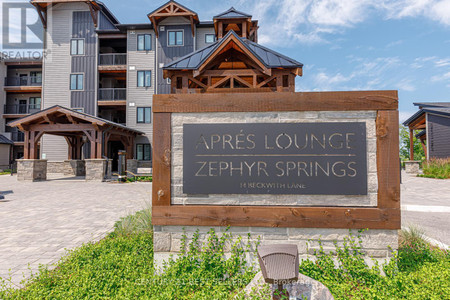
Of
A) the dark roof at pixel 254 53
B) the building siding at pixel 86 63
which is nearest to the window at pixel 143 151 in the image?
the building siding at pixel 86 63

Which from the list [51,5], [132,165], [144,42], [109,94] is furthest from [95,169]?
[51,5]

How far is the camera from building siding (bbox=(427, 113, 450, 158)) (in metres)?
20.0

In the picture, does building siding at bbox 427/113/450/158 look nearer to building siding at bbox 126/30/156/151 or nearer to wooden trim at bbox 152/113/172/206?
wooden trim at bbox 152/113/172/206

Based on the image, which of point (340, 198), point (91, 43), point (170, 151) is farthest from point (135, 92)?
point (340, 198)

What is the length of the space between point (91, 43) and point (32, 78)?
11.1 m

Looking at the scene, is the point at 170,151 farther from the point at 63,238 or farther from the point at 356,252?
the point at 63,238

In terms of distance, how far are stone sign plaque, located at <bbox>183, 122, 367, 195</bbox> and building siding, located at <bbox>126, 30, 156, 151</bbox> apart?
1988cm

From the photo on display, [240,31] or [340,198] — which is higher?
[240,31]

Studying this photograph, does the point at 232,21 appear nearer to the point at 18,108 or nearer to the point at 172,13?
the point at 172,13

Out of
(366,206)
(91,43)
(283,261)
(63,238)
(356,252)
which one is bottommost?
(63,238)

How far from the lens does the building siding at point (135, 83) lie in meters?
22.4

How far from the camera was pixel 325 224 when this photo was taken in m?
3.32

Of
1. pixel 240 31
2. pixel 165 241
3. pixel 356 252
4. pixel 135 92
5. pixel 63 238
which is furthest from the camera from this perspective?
pixel 135 92

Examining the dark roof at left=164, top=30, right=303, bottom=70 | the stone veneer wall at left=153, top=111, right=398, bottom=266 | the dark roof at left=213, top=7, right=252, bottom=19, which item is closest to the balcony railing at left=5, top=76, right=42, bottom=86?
the dark roof at left=213, top=7, right=252, bottom=19
